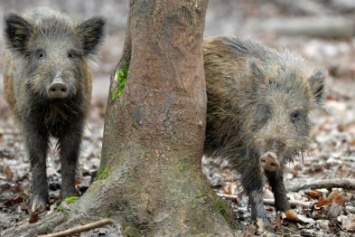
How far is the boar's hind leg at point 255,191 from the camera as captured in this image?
587 centimetres

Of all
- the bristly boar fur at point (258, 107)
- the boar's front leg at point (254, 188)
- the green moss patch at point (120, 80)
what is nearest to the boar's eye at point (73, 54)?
the green moss patch at point (120, 80)

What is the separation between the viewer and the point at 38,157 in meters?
6.82

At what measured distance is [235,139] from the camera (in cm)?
619

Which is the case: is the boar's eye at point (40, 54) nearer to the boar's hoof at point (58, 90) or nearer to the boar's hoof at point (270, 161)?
the boar's hoof at point (58, 90)

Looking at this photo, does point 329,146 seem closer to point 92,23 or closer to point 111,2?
point 92,23

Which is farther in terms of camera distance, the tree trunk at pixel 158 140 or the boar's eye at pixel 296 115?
the boar's eye at pixel 296 115

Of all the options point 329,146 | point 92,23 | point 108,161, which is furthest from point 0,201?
point 329,146

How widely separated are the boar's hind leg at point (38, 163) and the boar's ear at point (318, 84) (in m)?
2.62

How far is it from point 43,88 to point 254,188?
2.13 m

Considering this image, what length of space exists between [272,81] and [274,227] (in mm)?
1253

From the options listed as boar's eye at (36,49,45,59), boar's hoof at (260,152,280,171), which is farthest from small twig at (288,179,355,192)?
boar's eye at (36,49,45,59)

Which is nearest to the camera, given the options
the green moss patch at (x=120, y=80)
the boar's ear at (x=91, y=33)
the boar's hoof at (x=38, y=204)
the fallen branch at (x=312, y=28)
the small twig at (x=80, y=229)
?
the small twig at (x=80, y=229)

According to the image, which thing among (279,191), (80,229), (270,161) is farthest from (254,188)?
(80,229)

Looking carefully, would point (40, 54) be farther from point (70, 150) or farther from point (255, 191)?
point (255, 191)
